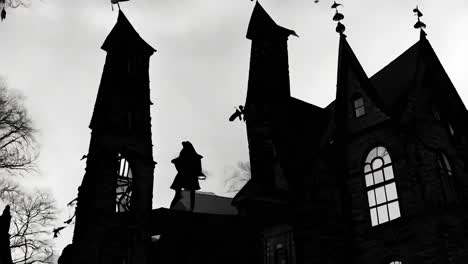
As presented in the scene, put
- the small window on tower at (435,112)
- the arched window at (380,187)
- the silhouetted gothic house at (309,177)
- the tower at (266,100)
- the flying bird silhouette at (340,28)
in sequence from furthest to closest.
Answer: the flying bird silhouette at (340,28) < the tower at (266,100) < the small window on tower at (435,112) < the arched window at (380,187) < the silhouetted gothic house at (309,177)

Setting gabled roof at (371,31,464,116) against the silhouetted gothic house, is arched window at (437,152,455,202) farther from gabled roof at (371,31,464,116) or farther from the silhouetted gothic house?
gabled roof at (371,31,464,116)

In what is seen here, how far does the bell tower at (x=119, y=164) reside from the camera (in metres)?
23.6

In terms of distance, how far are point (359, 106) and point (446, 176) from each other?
163 inches

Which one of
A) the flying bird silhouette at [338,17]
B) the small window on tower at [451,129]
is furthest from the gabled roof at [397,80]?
the flying bird silhouette at [338,17]

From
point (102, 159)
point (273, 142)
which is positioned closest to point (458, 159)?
point (273, 142)

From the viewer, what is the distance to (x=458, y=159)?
1983 centimetres

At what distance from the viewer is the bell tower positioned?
23.6 metres

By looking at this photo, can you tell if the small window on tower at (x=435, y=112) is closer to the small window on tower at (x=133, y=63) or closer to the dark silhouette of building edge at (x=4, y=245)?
the dark silhouette of building edge at (x=4, y=245)

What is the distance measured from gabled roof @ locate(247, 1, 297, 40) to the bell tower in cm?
668

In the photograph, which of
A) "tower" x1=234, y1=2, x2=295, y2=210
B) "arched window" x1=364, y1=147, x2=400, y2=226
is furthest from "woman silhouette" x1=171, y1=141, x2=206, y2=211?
"arched window" x1=364, y1=147, x2=400, y2=226

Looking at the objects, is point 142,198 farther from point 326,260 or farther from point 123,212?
point 326,260

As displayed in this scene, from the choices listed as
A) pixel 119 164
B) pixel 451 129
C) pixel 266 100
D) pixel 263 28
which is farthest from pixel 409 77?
pixel 119 164

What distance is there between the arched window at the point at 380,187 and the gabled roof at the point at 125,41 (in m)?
16.0

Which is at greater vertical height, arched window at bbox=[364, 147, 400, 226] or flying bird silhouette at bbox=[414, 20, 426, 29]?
flying bird silhouette at bbox=[414, 20, 426, 29]
